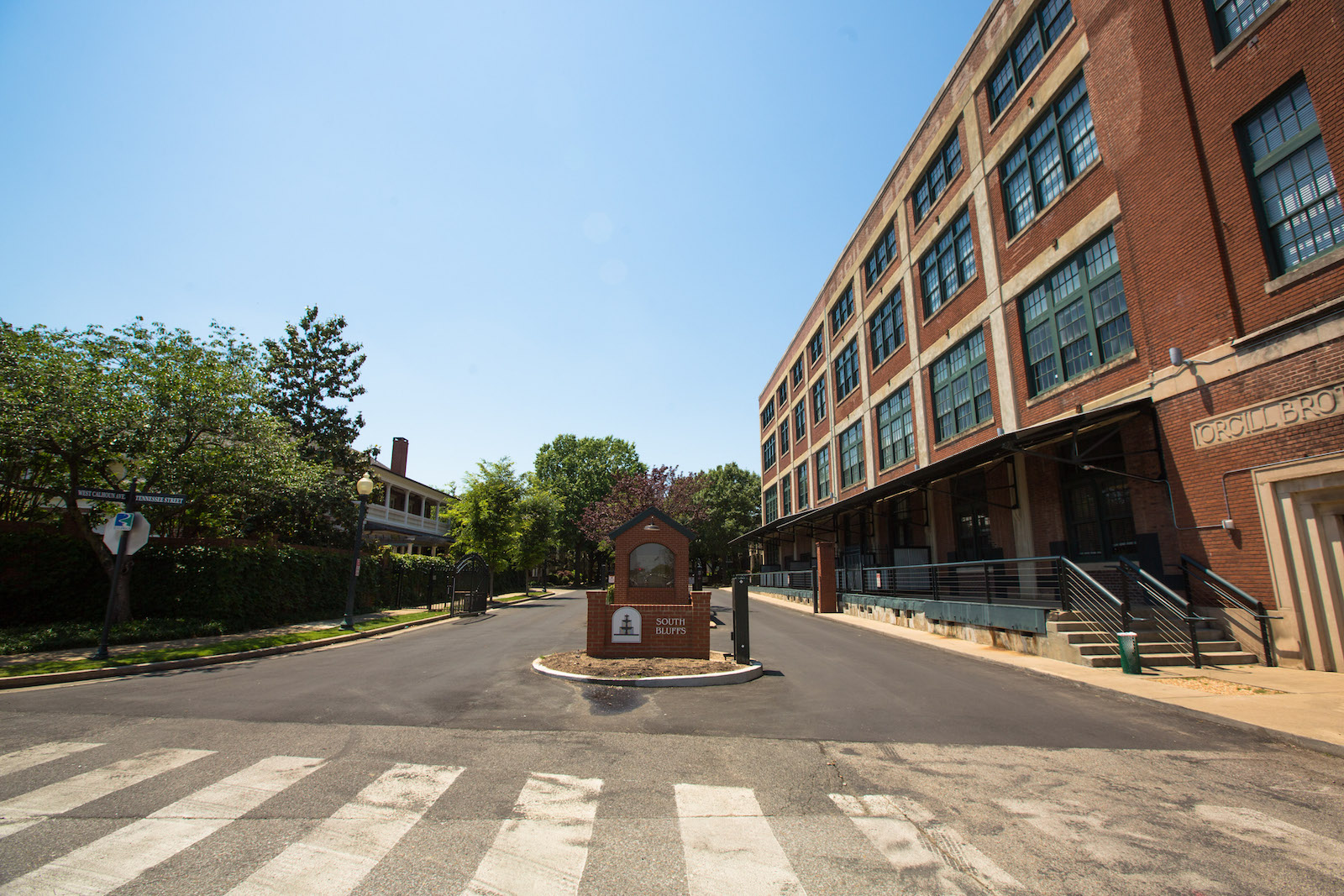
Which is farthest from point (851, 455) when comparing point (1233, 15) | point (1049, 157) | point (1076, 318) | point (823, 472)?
point (1233, 15)

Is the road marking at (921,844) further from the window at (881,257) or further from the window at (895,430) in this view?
the window at (881,257)

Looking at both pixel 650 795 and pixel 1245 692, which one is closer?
pixel 650 795

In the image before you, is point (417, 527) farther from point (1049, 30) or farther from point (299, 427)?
point (1049, 30)

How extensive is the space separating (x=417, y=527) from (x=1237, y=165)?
4802cm

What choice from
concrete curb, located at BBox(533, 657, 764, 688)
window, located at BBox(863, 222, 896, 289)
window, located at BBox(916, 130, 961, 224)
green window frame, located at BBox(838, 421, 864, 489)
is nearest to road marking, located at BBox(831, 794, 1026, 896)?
concrete curb, located at BBox(533, 657, 764, 688)

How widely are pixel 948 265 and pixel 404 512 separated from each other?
3931cm

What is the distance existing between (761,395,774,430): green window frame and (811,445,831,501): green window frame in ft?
44.1

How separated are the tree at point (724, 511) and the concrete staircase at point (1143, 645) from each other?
4664cm

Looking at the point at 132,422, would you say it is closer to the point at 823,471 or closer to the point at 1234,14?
the point at 1234,14

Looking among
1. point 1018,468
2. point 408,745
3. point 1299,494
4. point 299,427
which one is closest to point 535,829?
point 408,745

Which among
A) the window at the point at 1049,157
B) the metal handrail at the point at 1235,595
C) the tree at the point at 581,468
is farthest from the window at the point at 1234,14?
the tree at the point at 581,468

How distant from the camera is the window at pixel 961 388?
2056 cm

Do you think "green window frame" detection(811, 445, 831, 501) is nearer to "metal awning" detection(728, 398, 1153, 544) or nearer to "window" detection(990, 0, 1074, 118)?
"metal awning" detection(728, 398, 1153, 544)

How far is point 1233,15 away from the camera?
12.6m
